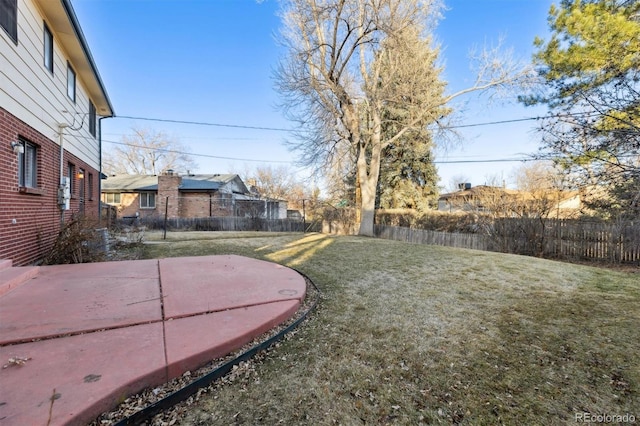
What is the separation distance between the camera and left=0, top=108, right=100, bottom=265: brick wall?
3674 mm

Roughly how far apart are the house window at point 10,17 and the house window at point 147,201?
1664 centimetres

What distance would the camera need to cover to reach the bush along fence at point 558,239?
22.4ft

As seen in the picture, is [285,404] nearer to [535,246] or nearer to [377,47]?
[535,246]

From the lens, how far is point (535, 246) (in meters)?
8.16

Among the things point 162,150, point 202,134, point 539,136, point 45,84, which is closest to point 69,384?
point 45,84

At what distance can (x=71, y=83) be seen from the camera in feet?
21.8

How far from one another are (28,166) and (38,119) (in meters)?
0.77

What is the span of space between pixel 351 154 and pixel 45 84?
11.8 m

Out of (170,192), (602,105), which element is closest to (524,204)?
(602,105)

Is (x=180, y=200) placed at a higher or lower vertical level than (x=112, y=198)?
lower

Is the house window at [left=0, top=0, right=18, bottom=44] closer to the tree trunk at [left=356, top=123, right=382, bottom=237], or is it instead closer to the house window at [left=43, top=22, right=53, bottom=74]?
the house window at [left=43, top=22, right=53, bottom=74]

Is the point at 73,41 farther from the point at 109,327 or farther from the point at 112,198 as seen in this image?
the point at 112,198

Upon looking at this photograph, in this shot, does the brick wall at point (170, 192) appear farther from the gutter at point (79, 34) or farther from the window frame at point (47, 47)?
the window frame at point (47, 47)

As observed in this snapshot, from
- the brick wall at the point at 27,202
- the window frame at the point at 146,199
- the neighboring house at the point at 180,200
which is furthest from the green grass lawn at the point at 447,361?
the window frame at the point at 146,199
